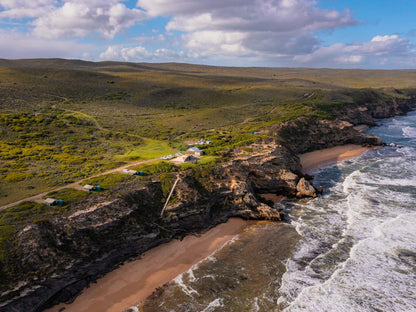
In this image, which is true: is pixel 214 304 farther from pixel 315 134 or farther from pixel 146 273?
pixel 315 134

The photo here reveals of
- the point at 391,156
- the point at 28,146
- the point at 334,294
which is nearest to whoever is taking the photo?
the point at 334,294

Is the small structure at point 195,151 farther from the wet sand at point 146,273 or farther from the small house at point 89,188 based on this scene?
the small house at point 89,188

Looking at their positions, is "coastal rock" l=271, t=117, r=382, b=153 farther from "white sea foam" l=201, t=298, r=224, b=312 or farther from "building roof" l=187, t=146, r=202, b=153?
"white sea foam" l=201, t=298, r=224, b=312

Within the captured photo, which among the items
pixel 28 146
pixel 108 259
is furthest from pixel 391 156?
pixel 28 146

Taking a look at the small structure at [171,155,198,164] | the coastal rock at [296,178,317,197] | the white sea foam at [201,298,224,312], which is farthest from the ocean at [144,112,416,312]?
the small structure at [171,155,198,164]

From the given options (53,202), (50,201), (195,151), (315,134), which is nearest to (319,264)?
(195,151)

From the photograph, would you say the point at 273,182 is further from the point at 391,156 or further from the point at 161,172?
the point at 391,156

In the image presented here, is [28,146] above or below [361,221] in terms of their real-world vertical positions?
above
